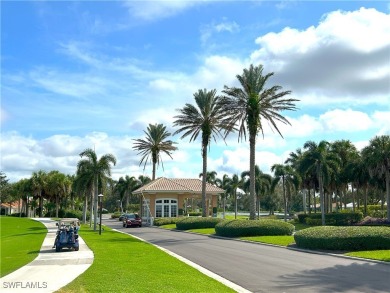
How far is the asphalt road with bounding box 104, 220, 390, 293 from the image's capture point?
1203 centimetres

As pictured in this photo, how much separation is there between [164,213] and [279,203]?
71.2 meters

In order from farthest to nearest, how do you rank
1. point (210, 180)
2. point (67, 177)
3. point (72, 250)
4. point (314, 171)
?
point (210, 180)
point (67, 177)
point (314, 171)
point (72, 250)

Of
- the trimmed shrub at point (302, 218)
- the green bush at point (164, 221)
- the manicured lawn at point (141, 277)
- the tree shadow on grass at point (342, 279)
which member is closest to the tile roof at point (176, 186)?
the green bush at point (164, 221)

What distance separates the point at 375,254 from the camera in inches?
728

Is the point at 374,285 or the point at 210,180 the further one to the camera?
the point at 210,180

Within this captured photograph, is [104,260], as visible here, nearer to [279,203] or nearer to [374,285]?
[374,285]

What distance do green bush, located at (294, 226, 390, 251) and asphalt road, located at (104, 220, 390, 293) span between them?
120 centimetres

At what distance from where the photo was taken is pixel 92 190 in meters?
49.2

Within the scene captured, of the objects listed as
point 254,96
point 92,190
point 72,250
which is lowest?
point 72,250

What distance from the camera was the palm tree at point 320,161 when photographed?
51375 millimetres

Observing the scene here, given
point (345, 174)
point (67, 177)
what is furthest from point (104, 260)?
point (67, 177)

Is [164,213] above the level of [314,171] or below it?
below

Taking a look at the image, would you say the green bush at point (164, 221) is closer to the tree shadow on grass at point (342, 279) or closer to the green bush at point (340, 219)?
the green bush at point (340, 219)

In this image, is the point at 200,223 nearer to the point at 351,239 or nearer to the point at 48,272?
the point at 351,239
